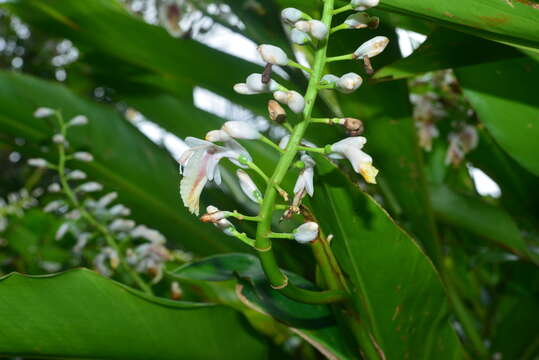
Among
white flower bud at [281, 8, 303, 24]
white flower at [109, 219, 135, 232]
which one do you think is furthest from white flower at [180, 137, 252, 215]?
white flower at [109, 219, 135, 232]

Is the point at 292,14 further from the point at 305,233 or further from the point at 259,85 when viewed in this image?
the point at 305,233

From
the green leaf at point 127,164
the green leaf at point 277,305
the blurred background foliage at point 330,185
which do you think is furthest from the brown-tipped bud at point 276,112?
the green leaf at point 127,164

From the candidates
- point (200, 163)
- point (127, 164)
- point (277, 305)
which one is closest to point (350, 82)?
point (200, 163)

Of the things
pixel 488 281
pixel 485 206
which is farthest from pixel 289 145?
pixel 488 281

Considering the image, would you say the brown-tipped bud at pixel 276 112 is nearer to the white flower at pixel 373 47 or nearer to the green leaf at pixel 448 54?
the white flower at pixel 373 47

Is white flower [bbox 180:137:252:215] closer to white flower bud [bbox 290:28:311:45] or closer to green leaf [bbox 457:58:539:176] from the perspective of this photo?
white flower bud [bbox 290:28:311:45]

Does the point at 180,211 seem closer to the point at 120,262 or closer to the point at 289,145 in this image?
the point at 120,262
